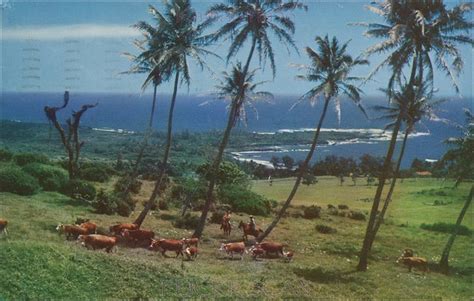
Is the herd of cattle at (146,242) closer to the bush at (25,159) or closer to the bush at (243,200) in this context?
the bush at (243,200)

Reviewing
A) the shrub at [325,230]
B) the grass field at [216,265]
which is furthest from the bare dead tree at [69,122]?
the shrub at [325,230]

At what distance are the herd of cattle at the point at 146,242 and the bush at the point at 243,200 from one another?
61.7ft

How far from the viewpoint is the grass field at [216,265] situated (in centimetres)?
1677

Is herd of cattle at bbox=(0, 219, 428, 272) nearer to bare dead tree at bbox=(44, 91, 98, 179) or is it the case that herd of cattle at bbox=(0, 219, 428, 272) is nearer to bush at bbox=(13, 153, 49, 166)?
bare dead tree at bbox=(44, 91, 98, 179)

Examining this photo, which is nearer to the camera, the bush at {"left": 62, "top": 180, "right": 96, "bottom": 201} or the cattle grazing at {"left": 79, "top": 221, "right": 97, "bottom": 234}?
the cattle grazing at {"left": 79, "top": 221, "right": 97, "bottom": 234}

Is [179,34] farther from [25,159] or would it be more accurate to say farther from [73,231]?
[25,159]

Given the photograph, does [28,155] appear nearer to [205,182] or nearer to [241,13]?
[205,182]

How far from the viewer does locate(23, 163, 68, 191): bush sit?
36844 mm

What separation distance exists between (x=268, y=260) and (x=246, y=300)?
758cm

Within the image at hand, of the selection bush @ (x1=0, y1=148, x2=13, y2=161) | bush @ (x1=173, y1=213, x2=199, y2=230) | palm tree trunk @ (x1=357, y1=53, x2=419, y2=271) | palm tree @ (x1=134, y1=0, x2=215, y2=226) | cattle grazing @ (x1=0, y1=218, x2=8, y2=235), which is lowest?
bush @ (x1=173, y1=213, x2=199, y2=230)

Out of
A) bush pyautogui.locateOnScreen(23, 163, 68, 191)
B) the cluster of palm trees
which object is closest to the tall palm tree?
the cluster of palm trees

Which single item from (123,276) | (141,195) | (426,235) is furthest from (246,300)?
(141,195)

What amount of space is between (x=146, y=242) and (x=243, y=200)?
22.2m

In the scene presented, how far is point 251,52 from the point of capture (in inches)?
1142
